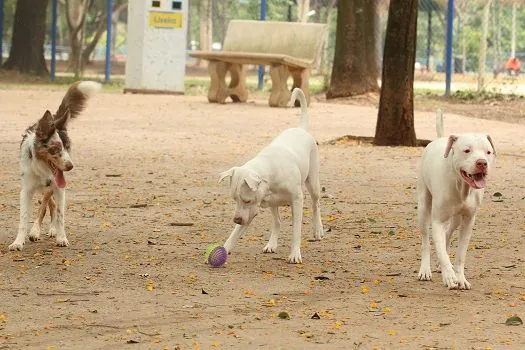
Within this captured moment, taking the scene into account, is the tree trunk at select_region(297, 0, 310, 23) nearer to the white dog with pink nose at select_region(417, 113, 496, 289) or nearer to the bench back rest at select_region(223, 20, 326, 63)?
the bench back rest at select_region(223, 20, 326, 63)

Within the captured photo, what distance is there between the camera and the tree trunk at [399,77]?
15.6m

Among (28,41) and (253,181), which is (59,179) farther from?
(28,41)

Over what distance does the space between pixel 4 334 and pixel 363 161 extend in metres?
8.33

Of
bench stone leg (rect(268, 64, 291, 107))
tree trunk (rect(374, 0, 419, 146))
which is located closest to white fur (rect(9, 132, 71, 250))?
tree trunk (rect(374, 0, 419, 146))

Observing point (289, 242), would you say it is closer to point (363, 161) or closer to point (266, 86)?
point (363, 161)

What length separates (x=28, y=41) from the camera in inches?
1289

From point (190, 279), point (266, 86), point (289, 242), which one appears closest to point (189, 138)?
point (289, 242)

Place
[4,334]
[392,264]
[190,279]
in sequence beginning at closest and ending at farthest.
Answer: [4,334], [190,279], [392,264]

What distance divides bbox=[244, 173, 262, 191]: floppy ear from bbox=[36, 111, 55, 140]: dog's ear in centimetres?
145

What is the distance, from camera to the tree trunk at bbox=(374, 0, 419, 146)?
51.2ft

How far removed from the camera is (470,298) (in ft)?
23.2

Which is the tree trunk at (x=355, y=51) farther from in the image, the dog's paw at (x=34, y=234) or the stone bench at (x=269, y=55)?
the dog's paw at (x=34, y=234)

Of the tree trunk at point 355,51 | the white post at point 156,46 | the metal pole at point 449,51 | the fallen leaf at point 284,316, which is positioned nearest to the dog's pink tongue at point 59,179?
the fallen leaf at point 284,316

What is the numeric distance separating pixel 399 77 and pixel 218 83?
27.5 ft
